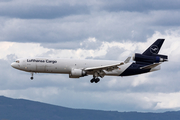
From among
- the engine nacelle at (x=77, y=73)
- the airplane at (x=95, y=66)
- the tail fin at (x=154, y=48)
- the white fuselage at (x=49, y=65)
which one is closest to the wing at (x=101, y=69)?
the airplane at (x=95, y=66)

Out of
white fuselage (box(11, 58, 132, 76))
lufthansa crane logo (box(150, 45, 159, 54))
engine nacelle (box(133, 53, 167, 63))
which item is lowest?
white fuselage (box(11, 58, 132, 76))

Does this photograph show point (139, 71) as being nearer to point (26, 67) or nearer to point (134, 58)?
point (134, 58)

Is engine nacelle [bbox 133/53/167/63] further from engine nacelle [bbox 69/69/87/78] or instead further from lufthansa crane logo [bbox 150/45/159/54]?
engine nacelle [bbox 69/69/87/78]

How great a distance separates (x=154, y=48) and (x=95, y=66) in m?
18.4

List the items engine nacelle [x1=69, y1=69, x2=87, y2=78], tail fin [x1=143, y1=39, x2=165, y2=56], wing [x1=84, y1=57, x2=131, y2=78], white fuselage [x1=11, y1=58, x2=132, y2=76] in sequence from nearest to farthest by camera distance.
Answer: wing [x1=84, y1=57, x2=131, y2=78], engine nacelle [x1=69, y1=69, x2=87, y2=78], white fuselage [x1=11, y1=58, x2=132, y2=76], tail fin [x1=143, y1=39, x2=165, y2=56]

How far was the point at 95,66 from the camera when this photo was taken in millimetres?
103750

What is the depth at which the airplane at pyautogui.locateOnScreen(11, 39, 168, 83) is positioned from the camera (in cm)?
10100

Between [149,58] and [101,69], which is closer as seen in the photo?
Answer: [101,69]

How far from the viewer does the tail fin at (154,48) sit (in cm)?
10719

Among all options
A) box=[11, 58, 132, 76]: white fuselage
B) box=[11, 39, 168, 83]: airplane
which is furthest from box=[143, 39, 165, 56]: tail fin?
box=[11, 58, 132, 76]: white fuselage

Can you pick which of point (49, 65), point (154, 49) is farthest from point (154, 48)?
point (49, 65)

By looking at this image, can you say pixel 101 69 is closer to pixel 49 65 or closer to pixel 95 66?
pixel 95 66

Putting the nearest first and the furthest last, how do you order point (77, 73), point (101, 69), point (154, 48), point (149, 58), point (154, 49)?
point (77, 73), point (101, 69), point (149, 58), point (154, 49), point (154, 48)

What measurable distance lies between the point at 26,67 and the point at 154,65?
35513mm
